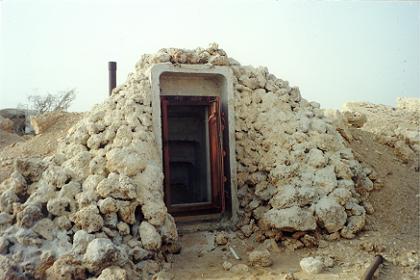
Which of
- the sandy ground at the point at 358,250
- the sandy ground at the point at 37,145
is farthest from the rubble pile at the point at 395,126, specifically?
the sandy ground at the point at 37,145

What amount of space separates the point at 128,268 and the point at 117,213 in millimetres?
700

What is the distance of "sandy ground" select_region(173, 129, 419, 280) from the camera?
4285mm

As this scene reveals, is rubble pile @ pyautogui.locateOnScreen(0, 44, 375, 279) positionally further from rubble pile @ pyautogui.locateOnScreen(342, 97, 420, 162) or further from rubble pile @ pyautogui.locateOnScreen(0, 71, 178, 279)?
rubble pile @ pyautogui.locateOnScreen(342, 97, 420, 162)

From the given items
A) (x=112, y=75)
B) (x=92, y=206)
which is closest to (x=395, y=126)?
(x=112, y=75)

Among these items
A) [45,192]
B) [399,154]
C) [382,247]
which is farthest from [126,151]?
[399,154]

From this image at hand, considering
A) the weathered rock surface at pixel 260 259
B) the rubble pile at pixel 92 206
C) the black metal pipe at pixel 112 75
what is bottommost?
the weathered rock surface at pixel 260 259

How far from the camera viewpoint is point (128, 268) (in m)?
4.02

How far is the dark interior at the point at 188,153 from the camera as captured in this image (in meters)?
7.28

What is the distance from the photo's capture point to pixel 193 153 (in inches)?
349

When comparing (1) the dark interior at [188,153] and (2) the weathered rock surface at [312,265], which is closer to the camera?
(2) the weathered rock surface at [312,265]

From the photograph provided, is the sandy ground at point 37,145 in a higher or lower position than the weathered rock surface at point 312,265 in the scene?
higher

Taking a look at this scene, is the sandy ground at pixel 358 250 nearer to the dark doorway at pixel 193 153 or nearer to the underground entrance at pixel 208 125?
the underground entrance at pixel 208 125

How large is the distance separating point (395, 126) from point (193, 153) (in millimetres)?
4496

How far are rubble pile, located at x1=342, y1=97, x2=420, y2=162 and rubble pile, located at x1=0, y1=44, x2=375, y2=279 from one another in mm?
1700
